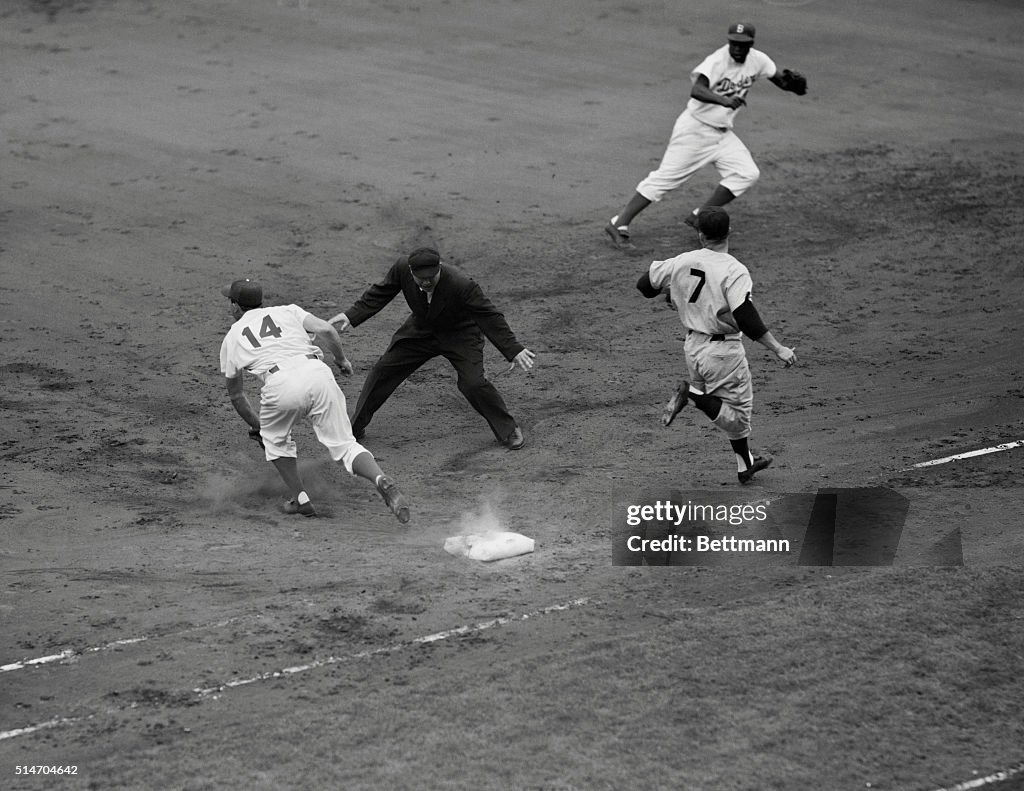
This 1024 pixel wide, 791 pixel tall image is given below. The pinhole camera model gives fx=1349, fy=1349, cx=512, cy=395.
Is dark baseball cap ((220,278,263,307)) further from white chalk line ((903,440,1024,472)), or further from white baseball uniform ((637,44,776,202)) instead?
white baseball uniform ((637,44,776,202))

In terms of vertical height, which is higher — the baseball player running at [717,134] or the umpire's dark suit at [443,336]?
the baseball player running at [717,134]

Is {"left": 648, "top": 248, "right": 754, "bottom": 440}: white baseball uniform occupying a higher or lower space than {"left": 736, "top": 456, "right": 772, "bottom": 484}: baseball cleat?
higher

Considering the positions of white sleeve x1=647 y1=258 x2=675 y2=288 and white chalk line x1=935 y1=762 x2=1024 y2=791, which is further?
white sleeve x1=647 y1=258 x2=675 y2=288

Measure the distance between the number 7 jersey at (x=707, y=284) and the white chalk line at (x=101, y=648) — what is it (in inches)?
138

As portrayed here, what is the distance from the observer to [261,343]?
29.7ft

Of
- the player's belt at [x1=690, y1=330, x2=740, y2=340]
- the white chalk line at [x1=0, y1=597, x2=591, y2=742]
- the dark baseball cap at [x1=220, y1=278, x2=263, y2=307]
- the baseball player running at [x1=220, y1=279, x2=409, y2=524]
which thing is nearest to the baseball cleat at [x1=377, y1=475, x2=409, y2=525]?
the baseball player running at [x1=220, y1=279, x2=409, y2=524]

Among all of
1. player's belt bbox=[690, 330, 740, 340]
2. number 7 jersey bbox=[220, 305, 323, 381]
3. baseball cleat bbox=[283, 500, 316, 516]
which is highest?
player's belt bbox=[690, 330, 740, 340]

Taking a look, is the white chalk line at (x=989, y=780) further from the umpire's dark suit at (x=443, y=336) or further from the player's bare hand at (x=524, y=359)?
the umpire's dark suit at (x=443, y=336)

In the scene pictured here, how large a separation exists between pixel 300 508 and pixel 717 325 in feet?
10.2

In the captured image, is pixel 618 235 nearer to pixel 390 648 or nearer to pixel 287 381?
pixel 287 381

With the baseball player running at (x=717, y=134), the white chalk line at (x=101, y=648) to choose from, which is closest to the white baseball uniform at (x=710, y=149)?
the baseball player running at (x=717, y=134)

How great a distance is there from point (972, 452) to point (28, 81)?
13573 mm

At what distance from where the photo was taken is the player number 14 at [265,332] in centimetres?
904

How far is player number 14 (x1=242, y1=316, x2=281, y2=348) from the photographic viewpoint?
29.7 ft
